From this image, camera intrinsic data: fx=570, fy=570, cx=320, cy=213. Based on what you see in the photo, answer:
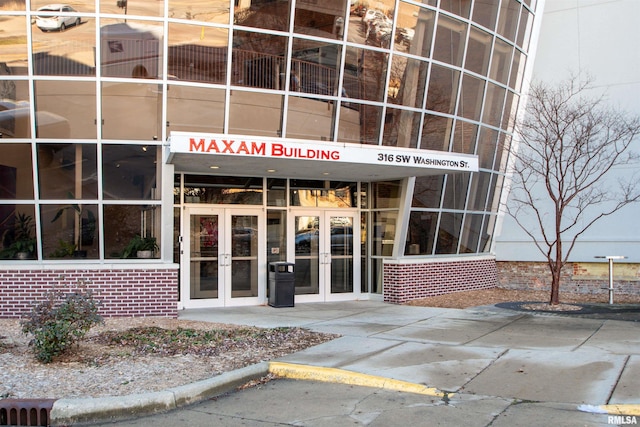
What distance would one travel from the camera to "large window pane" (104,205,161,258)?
1146 cm

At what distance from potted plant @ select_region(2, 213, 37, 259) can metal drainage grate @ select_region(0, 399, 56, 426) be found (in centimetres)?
602

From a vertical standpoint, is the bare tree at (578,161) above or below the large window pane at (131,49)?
below

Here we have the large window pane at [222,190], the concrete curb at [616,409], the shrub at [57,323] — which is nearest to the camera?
the concrete curb at [616,409]

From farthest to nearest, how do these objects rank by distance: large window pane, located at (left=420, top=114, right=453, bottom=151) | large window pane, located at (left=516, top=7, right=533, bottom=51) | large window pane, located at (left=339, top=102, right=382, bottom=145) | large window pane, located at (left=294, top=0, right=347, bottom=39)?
large window pane, located at (left=516, top=7, right=533, bottom=51)
large window pane, located at (left=420, top=114, right=453, bottom=151)
large window pane, located at (left=339, top=102, right=382, bottom=145)
large window pane, located at (left=294, top=0, right=347, bottom=39)

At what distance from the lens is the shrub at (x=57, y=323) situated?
7328 millimetres

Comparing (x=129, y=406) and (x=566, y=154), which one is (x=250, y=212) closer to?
(x=129, y=406)

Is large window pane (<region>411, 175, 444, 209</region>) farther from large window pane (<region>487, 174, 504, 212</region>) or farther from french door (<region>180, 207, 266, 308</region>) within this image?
french door (<region>180, 207, 266, 308</region>)

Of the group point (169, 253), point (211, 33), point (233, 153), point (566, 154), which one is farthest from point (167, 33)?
point (566, 154)

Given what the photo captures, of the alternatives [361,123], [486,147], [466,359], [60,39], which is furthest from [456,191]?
[60,39]

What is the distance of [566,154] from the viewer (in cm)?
1623

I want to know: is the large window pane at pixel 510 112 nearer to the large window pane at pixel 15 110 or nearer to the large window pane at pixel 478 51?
the large window pane at pixel 478 51

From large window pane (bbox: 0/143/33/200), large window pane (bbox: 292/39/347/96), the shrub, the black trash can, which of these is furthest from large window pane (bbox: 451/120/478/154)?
the shrub

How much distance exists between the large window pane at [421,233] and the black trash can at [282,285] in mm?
3120

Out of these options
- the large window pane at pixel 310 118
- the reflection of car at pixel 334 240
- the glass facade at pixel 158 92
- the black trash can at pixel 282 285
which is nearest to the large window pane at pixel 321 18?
the glass facade at pixel 158 92
